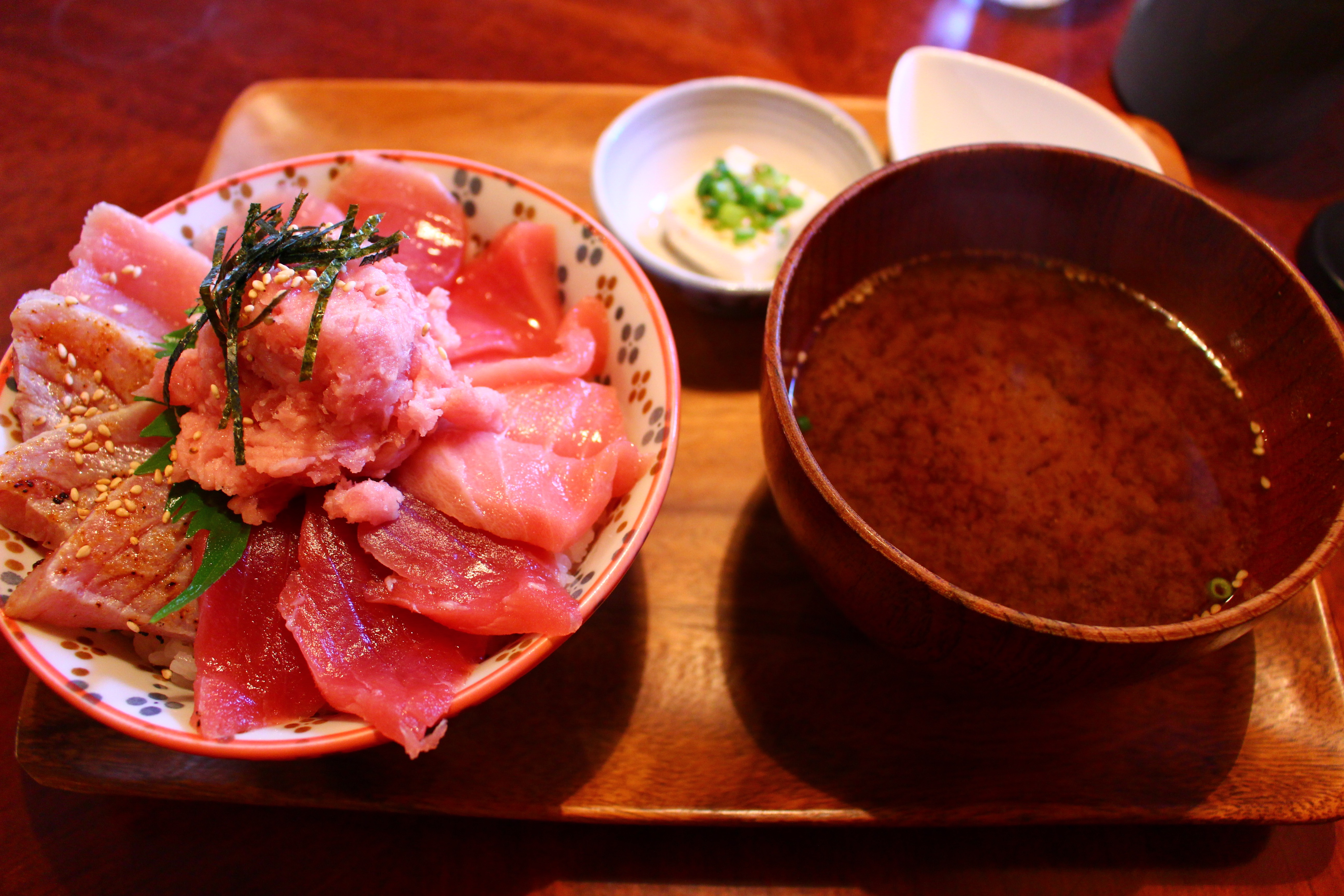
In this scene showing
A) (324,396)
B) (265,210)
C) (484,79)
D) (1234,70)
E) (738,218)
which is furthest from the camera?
(484,79)

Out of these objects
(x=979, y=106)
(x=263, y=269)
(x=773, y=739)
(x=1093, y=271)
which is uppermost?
(x=263, y=269)

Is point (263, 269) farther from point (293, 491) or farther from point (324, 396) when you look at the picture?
point (293, 491)

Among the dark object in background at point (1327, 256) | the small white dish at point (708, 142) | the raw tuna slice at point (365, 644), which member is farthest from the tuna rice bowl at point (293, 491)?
the dark object in background at point (1327, 256)

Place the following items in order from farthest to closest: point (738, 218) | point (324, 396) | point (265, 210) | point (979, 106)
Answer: point (979, 106) < point (738, 218) < point (265, 210) < point (324, 396)

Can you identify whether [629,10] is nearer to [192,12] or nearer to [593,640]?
[192,12]

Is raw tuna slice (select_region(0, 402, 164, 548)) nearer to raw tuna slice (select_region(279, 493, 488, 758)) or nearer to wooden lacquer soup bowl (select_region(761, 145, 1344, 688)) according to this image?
raw tuna slice (select_region(279, 493, 488, 758))

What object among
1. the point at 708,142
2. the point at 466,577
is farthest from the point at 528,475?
the point at 708,142

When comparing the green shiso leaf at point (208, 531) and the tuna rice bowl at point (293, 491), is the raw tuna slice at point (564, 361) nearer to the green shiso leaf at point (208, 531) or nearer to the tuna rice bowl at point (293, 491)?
the tuna rice bowl at point (293, 491)
